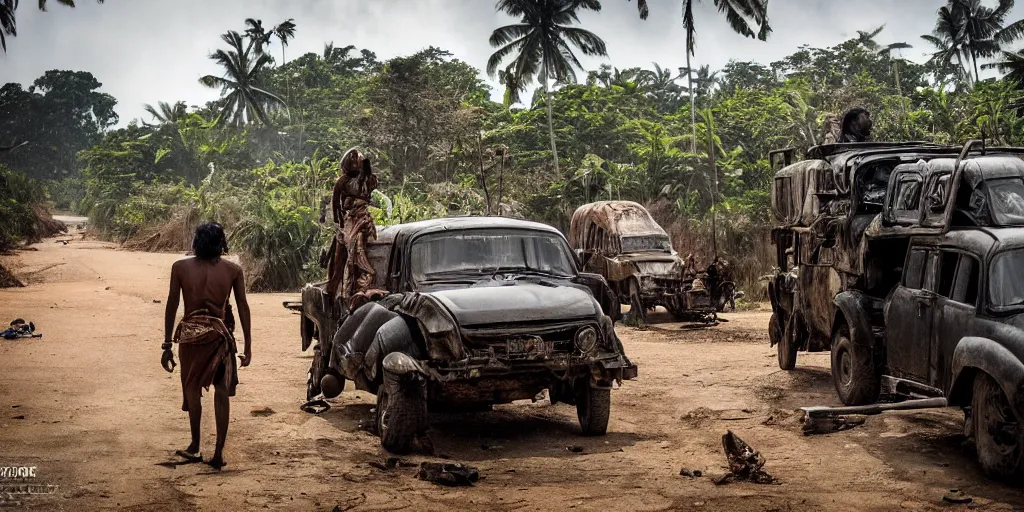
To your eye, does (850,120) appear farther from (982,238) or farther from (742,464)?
(742,464)

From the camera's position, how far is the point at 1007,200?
889cm

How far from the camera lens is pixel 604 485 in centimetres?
753

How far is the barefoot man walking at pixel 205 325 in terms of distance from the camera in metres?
7.82

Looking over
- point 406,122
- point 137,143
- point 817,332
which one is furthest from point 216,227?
point 137,143

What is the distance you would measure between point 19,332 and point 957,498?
1406cm

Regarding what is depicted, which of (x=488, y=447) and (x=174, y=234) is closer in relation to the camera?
(x=488, y=447)

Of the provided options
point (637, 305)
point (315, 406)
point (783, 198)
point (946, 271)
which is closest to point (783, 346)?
point (783, 198)

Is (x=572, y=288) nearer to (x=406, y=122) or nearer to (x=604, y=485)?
(x=604, y=485)

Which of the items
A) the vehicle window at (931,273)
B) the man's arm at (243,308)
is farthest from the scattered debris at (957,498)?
the man's arm at (243,308)

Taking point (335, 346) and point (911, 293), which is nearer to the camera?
point (911, 293)

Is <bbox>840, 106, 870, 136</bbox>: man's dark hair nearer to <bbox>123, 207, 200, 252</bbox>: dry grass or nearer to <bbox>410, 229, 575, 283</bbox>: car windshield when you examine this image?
<bbox>410, 229, 575, 283</bbox>: car windshield

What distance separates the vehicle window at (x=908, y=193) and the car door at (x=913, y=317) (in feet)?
1.85

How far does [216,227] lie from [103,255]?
3656 cm

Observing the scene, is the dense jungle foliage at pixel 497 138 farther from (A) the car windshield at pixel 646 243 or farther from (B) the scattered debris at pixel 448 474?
(B) the scattered debris at pixel 448 474
